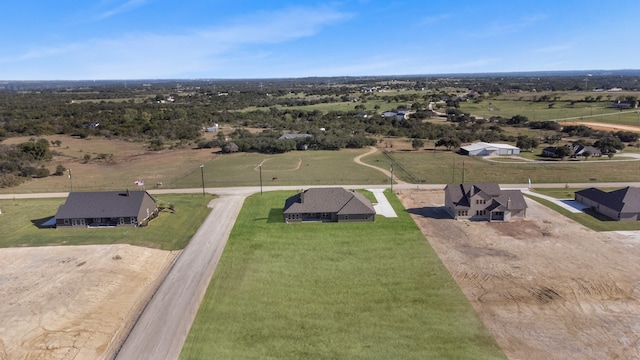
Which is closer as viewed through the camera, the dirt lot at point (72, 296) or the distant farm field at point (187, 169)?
the dirt lot at point (72, 296)

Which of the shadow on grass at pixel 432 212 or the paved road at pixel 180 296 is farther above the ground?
the shadow on grass at pixel 432 212

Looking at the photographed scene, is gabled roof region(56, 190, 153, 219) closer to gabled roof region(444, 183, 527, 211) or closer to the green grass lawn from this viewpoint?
the green grass lawn

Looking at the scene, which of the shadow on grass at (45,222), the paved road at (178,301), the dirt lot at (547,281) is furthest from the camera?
the shadow on grass at (45,222)

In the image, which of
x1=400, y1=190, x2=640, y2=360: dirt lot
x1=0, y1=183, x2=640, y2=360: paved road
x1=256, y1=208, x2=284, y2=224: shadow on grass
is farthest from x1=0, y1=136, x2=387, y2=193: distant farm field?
x1=400, y1=190, x2=640, y2=360: dirt lot

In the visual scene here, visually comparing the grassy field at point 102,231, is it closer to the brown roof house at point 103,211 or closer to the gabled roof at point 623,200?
the brown roof house at point 103,211

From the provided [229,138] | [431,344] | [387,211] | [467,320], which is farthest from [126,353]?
[229,138]

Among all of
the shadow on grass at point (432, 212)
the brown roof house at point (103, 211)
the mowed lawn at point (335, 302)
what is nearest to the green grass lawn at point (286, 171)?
the shadow on grass at point (432, 212)
